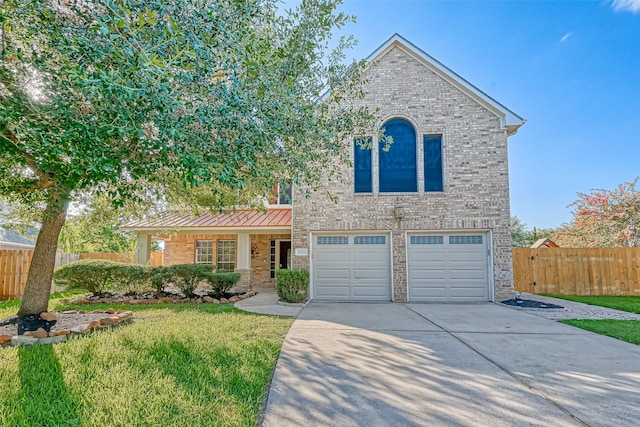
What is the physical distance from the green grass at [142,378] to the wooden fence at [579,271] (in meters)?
11.6

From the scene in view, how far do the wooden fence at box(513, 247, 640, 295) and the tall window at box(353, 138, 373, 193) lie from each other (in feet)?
23.9

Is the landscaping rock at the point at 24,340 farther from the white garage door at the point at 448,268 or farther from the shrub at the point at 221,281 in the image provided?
the white garage door at the point at 448,268

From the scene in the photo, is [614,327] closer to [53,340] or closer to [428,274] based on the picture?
[428,274]

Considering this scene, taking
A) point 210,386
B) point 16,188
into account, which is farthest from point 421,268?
point 16,188

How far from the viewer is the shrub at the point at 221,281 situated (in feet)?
34.1

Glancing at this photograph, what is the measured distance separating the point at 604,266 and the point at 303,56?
1430 cm

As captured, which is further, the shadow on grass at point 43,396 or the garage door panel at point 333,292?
the garage door panel at point 333,292

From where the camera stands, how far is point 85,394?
3.30 meters

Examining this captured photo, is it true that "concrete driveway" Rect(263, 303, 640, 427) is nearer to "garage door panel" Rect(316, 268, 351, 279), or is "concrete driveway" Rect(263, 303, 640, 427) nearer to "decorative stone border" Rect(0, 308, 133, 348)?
"decorative stone border" Rect(0, 308, 133, 348)

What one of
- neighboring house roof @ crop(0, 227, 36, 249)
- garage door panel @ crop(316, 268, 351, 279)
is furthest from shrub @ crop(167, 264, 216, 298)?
neighboring house roof @ crop(0, 227, 36, 249)

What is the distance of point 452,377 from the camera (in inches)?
156

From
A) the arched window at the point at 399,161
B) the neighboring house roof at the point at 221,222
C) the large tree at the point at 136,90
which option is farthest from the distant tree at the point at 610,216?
the large tree at the point at 136,90

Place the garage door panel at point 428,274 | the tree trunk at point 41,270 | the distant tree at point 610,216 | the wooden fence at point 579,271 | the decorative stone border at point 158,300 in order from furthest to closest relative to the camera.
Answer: the distant tree at point 610,216, the wooden fence at point 579,271, the garage door panel at point 428,274, the decorative stone border at point 158,300, the tree trunk at point 41,270

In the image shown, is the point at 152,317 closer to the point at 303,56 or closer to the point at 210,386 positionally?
the point at 210,386
